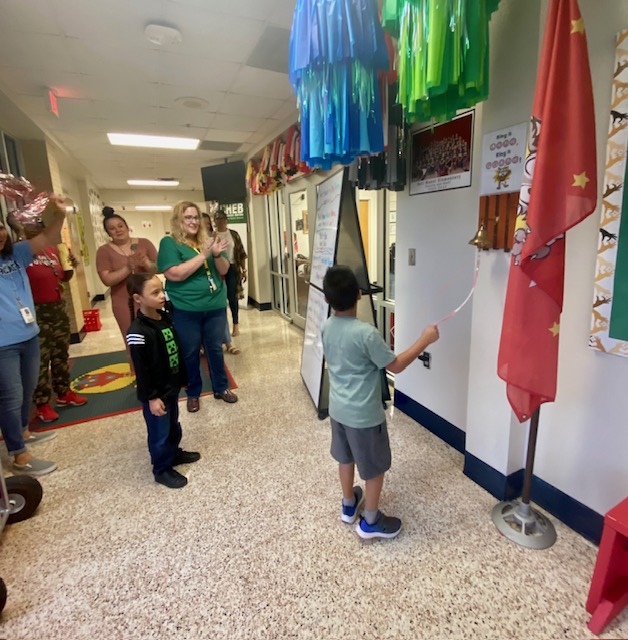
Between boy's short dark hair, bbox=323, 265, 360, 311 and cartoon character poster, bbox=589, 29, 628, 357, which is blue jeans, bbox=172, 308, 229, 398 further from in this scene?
cartoon character poster, bbox=589, 29, 628, 357

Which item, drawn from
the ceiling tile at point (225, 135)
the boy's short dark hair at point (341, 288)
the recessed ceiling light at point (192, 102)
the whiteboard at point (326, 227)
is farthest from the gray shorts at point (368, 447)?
the ceiling tile at point (225, 135)

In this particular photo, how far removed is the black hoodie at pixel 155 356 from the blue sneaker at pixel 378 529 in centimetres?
116

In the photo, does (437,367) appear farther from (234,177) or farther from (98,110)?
(234,177)

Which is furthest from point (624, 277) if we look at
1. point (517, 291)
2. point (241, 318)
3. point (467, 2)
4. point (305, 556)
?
point (241, 318)

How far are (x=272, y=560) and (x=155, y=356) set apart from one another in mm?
1089

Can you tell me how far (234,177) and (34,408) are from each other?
4581 millimetres

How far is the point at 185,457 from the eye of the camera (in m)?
2.25

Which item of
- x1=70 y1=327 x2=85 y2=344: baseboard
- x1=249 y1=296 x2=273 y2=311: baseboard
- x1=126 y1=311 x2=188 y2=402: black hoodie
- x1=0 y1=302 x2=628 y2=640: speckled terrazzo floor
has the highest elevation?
x1=126 y1=311 x2=188 y2=402: black hoodie

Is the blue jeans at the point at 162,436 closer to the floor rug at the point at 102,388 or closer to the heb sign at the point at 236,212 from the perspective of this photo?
the floor rug at the point at 102,388

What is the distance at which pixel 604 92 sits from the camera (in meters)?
1.35

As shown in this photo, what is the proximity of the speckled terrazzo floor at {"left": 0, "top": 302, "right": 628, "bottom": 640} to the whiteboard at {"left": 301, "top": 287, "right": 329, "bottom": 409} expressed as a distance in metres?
0.55

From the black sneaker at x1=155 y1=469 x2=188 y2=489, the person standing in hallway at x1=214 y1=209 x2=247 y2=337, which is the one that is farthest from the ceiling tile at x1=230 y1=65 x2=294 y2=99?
the black sneaker at x1=155 y1=469 x2=188 y2=489

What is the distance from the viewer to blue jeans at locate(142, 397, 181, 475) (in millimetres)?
1977

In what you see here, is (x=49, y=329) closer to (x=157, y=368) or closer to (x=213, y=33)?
(x=157, y=368)
